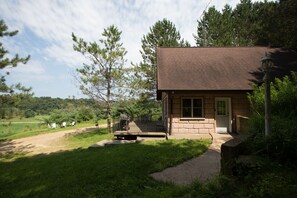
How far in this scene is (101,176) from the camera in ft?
19.7

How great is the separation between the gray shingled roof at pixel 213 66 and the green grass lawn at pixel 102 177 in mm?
4938

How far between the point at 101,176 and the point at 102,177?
71 millimetres

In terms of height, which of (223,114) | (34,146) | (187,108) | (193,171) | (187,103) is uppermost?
(187,103)

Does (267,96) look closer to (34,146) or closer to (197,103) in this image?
(197,103)

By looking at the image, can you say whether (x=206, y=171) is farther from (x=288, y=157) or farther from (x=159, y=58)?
(x=159, y=58)

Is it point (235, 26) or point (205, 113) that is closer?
point (205, 113)

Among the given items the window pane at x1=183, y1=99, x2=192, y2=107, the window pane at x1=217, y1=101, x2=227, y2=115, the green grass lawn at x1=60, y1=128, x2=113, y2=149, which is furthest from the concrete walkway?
the green grass lawn at x1=60, y1=128, x2=113, y2=149

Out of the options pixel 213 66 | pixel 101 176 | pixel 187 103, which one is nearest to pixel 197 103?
pixel 187 103

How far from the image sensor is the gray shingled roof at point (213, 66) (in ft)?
41.4

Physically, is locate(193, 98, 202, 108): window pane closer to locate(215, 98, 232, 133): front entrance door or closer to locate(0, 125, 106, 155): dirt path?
locate(215, 98, 232, 133): front entrance door

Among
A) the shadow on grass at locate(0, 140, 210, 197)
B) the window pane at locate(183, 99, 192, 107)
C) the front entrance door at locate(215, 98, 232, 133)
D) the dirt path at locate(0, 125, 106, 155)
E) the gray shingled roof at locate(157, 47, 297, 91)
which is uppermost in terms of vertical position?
the gray shingled roof at locate(157, 47, 297, 91)

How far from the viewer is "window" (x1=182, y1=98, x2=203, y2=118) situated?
42.1ft

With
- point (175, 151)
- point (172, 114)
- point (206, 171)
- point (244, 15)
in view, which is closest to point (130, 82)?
point (172, 114)

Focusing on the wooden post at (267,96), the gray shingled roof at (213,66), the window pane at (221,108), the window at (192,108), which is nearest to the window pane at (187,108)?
the window at (192,108)
